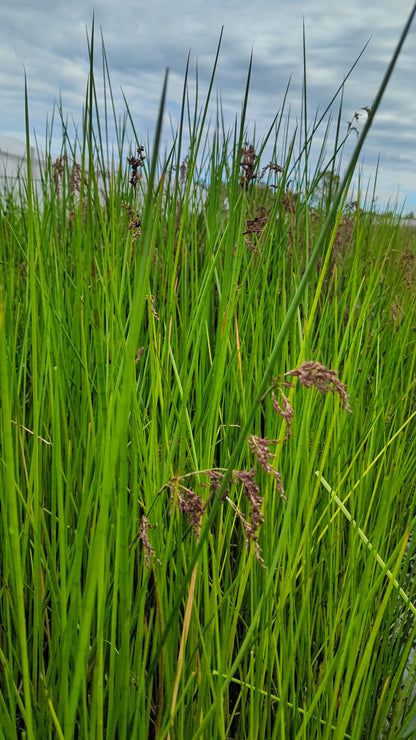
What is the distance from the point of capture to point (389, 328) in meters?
2.19

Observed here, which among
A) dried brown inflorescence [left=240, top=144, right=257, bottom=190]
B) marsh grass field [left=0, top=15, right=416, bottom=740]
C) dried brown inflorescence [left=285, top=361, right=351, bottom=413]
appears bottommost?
marsh grass field [left=0, top=15, right=416, bottom=740]

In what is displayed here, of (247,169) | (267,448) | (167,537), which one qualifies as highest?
(247,169)

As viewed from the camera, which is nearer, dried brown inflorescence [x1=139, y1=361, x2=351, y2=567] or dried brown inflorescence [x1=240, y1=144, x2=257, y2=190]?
dried brown inflorescence [x1=139, y1=361, x2=351, y2=567]

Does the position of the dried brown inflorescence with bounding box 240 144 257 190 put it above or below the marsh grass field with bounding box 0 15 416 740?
above

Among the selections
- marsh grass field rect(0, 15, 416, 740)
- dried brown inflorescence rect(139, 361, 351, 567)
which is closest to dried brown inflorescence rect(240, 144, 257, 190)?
marsh grass field rect(0, 15, 416, 740)

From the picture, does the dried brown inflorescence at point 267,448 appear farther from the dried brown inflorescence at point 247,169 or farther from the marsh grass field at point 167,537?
the dried brown inflorescence at point 247,169

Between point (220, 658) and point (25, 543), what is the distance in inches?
13.7

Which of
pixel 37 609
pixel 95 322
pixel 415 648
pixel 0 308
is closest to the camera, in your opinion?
pixel 0 308

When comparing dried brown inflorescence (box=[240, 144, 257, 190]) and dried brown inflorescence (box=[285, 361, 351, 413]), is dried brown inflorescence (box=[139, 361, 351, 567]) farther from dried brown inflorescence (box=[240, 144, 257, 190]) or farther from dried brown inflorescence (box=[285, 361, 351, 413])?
dried brown inflorescence (box=[240, 144, 257, 190])

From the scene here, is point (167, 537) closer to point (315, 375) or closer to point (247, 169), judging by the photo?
point (315, 375)

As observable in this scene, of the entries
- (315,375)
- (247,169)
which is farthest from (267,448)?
(247,169)

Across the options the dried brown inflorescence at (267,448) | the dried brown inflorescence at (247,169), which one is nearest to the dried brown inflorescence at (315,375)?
the dried brown inflorescence at (267,448)

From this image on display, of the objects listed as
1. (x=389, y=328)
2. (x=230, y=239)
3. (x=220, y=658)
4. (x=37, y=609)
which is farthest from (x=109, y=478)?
(x=389, y=328)

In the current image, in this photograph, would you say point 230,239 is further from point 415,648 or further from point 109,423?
point 415,648
